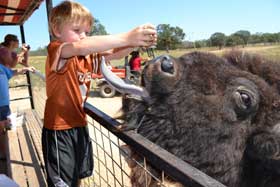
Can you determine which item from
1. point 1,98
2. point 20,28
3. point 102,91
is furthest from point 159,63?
point 102,91

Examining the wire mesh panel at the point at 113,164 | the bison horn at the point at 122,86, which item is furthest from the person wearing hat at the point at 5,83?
the bison horn at the point at 122,86

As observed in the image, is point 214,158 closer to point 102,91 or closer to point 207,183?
point 207,183

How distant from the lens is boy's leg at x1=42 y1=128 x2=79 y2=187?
2670mm

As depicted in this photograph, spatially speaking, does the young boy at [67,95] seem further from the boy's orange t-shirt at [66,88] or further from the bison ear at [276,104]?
the bison ear at [276,104]

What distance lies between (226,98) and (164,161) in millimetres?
1069

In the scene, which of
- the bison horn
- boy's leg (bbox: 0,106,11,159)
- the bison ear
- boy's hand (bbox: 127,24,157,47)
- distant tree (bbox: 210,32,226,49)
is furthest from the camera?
distant tree (bbox: 210,32,226,49)

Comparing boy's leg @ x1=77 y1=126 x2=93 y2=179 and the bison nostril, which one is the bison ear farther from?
boy's leg @ x1=77 y1=126 x2=93 y2=179

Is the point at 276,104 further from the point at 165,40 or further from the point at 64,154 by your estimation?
the point at 165,40

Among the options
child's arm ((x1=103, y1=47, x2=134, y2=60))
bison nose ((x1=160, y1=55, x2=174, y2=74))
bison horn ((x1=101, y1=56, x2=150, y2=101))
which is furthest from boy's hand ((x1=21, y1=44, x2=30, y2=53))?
bison nose ((x1=160, y1=55, x2=174, y2=74))

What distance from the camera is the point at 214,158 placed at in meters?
2.46

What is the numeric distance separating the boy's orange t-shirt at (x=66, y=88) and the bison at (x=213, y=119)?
1.26 feet

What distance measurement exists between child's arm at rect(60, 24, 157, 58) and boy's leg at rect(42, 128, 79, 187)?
59 cm

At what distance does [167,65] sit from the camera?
→ 7.41 feet

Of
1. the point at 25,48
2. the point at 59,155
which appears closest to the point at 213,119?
the point at 59,155
